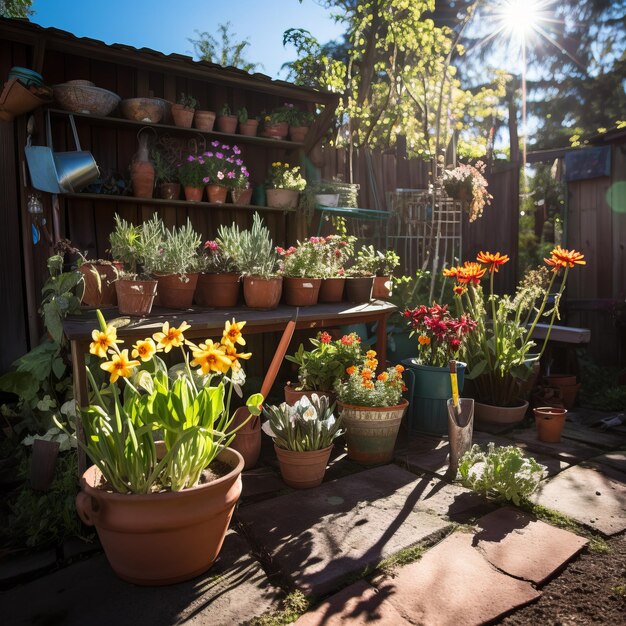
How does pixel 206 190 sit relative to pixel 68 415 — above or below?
above

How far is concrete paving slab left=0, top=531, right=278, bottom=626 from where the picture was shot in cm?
167

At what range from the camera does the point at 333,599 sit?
1.76 m

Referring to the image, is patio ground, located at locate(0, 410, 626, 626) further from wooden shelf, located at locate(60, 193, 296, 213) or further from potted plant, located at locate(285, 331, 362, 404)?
wooden shelf, located at locate(60, 193, 296, 213)

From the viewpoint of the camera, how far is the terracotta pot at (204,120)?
158 inches

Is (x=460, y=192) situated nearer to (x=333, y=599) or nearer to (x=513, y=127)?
(x=513, y=127)

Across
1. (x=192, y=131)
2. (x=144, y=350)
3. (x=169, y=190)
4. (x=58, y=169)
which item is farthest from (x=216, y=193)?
(x=144, y=350)

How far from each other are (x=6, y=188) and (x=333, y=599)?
11.1 ft

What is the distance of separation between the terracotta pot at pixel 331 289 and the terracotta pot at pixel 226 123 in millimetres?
1611

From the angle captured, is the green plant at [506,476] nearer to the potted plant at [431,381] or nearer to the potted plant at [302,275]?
the potted plant at [431,381]

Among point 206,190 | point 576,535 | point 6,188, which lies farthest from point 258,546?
point 6,188

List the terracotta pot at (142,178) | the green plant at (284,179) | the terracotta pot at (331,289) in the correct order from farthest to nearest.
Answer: the green plant at (284,179), the terracotta pot at (142,178), the terracotta pot at (331,289)

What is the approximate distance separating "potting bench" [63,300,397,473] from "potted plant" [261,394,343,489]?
51cm

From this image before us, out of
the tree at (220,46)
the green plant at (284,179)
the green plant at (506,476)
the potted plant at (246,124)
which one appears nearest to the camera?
the green plant at (506,476)

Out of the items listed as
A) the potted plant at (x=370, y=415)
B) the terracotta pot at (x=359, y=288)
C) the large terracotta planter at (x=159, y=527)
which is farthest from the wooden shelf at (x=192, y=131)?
the large terracotta planter at (x=159, y=527)
